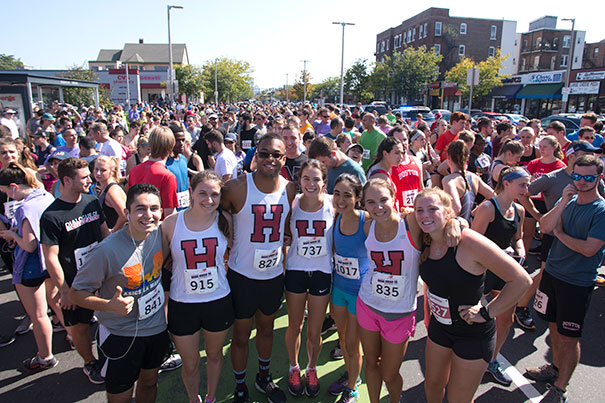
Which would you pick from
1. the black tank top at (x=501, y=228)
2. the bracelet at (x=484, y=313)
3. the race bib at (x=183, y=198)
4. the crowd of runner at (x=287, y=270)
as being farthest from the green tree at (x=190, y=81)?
the bracelet at (x=484, y=313)

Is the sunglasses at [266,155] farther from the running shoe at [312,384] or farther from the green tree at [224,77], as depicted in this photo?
the green tree at [224,77]

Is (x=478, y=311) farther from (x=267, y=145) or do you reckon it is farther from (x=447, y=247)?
(x=267, y=145)

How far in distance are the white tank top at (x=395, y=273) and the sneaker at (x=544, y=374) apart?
1879 millimetres

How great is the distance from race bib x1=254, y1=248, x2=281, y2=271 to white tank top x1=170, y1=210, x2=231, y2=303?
12.2 inches

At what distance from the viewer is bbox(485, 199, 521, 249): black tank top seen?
11.0ft

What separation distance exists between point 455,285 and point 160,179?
314cm

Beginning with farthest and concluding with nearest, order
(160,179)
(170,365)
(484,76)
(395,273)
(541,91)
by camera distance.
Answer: (484,76), (541,91), (160,179), (170,365), (395,273)

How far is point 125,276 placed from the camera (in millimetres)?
2543

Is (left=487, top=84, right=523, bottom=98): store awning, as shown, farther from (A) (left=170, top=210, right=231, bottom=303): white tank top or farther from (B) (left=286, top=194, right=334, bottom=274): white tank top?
(A) (left=170, top=210, right=231, bottom=303): white tank top

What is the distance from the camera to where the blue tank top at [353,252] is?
3.05 metres

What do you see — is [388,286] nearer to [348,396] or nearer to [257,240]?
[257,240]

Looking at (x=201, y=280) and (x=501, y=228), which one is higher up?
(x=501, y=228)

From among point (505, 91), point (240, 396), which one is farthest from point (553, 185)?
point (505, 91)

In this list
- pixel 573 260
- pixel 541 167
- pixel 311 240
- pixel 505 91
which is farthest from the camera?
pixel 505 91
